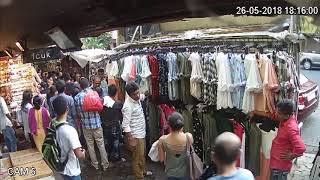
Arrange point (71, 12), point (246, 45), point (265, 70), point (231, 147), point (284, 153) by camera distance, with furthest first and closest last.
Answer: point (246, 45) < point (265, 70) < point (284, 153) < point (71, 12) < point (231, 147)

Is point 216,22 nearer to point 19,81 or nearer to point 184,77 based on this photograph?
point 184,77

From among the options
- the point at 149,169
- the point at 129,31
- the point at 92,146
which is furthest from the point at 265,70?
the point at 129,31

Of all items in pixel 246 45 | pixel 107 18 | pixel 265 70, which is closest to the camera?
pixel 107 18

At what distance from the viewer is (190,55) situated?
23.1 feet

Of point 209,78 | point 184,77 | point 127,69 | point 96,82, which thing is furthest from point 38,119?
point 209,78

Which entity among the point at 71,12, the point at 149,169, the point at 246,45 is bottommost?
the point at 149,169

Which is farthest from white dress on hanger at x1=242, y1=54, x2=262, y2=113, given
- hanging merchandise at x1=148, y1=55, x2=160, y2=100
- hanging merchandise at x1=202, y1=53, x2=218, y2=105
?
hanging merchandise at x1=148, y1=55, x2=160, y2=100

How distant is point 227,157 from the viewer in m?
2.96

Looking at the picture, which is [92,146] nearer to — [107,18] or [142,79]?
[142,79]

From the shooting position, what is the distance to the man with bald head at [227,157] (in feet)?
9.69

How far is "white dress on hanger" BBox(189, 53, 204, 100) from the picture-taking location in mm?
6867

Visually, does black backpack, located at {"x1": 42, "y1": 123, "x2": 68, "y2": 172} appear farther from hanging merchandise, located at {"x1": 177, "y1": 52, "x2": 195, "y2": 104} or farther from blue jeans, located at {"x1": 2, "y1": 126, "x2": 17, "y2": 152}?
blue jeans, located at {"x1": 2, "y1": 126, "x2": 17, "y2": 152}

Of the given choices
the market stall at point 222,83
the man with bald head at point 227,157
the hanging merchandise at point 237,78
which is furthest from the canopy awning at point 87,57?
the man with bald head at point 227,157

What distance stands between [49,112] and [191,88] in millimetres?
3384
